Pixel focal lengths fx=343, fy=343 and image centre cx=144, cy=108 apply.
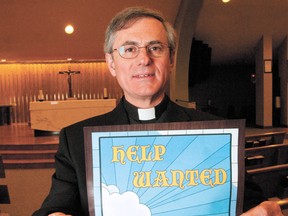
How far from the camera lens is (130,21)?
46.1 inches

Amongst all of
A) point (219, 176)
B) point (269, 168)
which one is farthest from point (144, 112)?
point (269, 168)

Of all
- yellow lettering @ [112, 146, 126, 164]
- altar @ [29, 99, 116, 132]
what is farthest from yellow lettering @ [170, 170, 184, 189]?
altar @ [29, 99, 116, 132]

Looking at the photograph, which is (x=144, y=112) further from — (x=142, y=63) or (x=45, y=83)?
(x=45, y=83)

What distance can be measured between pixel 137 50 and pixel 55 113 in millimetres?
7930

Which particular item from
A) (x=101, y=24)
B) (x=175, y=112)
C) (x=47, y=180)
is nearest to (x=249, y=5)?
(x=101, y=24)

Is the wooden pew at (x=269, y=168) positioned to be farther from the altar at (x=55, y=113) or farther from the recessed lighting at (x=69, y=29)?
the recessed lighting at (x=69, y=29)

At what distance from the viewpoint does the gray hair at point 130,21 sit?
118 centimetres

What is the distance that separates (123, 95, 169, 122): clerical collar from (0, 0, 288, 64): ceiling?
7.40 m

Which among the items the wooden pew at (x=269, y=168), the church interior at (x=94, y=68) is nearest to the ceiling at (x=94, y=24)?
the church interior at (x=94, y=68)

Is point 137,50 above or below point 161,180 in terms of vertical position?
above

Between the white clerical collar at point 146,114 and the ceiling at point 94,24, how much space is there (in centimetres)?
742

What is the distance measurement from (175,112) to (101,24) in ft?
27.6

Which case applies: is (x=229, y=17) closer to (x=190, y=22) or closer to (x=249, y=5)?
(x=249, y=5)

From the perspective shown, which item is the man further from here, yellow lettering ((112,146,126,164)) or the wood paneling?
the wood paneling
